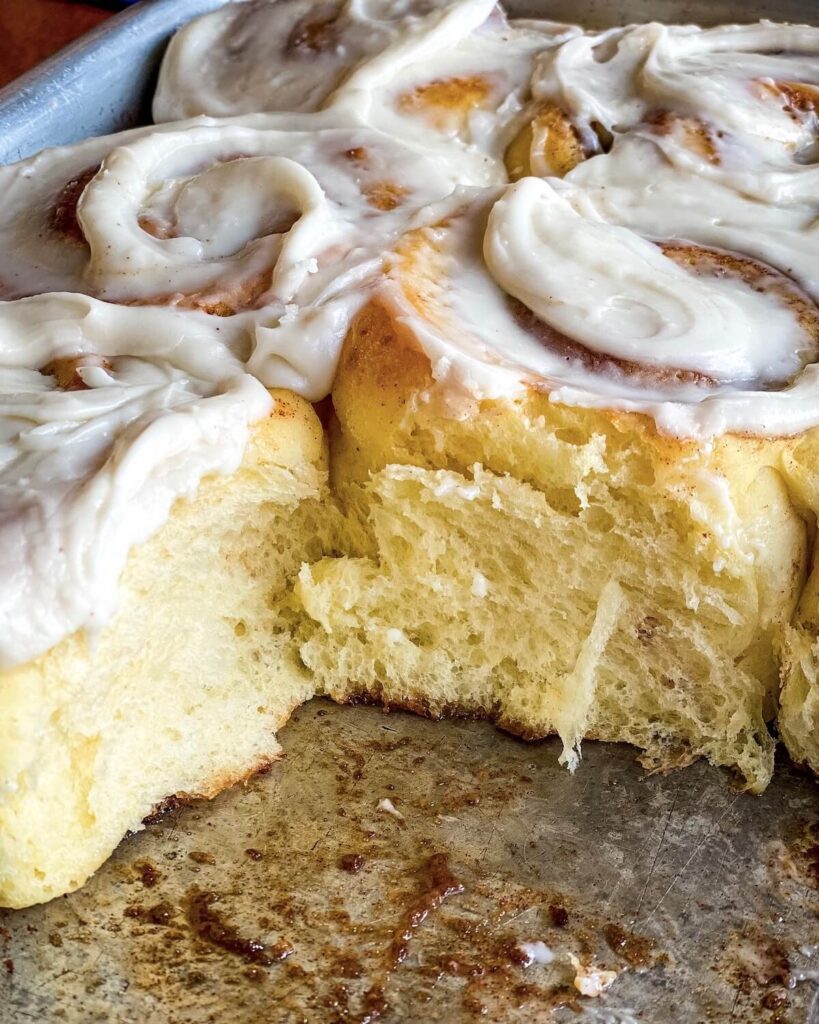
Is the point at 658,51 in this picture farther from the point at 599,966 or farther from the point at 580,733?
the point at 599,966

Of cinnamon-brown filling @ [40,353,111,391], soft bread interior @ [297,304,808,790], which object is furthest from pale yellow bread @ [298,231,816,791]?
cinnamon-brown filling @ [40,353,111,391]

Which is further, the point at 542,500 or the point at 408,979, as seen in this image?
the point at 542,500

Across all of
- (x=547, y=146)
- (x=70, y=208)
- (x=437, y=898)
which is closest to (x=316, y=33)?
(x=547, y=146)

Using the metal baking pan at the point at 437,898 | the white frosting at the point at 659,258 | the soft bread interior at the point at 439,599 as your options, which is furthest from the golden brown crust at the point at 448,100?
the metal baking pan at the point at 437,898

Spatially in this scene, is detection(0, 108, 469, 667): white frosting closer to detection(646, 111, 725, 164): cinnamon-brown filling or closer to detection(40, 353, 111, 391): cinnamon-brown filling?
detection(40, 353, 111, 391): cinnamon-brown filling

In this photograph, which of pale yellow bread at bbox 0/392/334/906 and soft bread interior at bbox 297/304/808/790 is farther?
soft bread interior at bbox 297/304/808/790

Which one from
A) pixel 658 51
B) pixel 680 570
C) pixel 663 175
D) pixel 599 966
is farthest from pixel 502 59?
pixel 599 966
